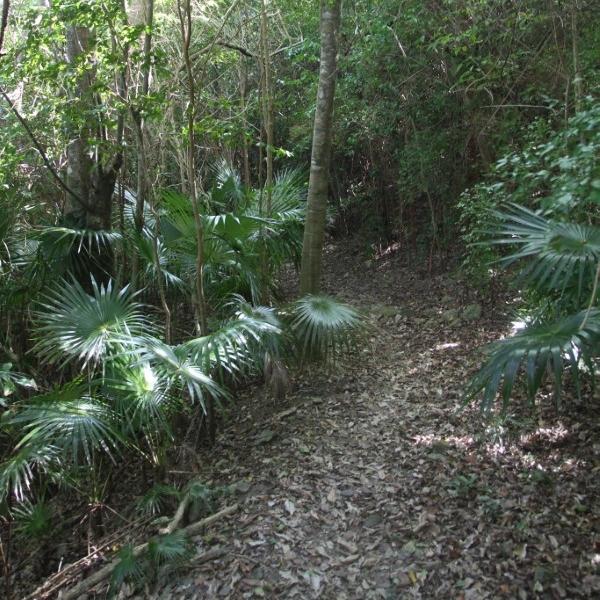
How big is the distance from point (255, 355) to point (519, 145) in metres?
4.14

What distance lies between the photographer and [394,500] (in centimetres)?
394

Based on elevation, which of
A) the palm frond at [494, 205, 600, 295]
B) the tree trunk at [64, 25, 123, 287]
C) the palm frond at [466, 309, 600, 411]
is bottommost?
the palm frond at [466, 309, 600, 411]

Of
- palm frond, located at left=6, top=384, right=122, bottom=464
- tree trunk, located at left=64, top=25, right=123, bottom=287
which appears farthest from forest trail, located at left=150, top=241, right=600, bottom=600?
tree trunk, located at left=64, top=25, right=123, bottom=287

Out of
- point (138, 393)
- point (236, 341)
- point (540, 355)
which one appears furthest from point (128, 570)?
point (540, 355)

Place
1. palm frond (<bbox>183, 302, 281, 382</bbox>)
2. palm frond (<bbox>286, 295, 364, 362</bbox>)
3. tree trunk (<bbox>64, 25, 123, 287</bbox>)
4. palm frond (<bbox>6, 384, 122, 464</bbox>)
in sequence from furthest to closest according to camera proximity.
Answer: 1. tree trunk (<bbox>64, 25, 123, 287</bbox>)
2. palm frond (<bbox>286, 295, 364, 362</bbox>)
3. palm frond (<bbox>183, 302, 281, 382</bbox>)
4. palm frond (<bbox>6, 384, 122, 464</bbox>)

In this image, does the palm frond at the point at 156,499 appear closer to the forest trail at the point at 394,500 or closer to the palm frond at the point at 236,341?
the forest trail at the point at 394,500

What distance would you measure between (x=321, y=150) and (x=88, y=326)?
295cm

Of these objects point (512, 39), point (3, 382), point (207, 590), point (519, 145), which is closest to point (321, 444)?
point (207, 590)

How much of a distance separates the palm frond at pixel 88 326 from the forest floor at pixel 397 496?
1.38 metres

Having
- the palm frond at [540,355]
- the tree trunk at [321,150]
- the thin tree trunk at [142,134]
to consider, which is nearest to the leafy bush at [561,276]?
the palm frond at [540,355]

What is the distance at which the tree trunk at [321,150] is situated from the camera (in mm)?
5543

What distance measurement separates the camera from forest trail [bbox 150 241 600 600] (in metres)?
3.26

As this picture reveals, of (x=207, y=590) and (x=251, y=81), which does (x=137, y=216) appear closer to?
(x=207, y=590)

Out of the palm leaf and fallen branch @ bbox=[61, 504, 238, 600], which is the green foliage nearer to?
fallen branch @ bbox=[61, 504, 238, 600]
